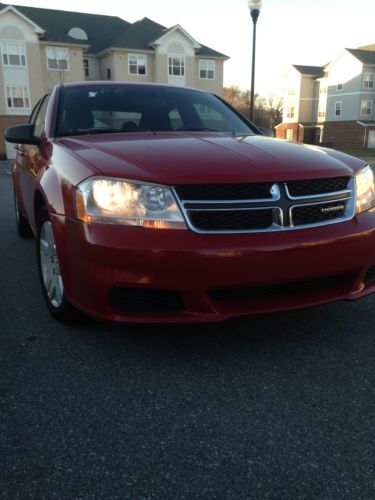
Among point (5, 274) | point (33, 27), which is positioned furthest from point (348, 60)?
point (5, 274)

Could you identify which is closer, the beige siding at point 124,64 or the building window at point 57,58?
the building window at point 57,58

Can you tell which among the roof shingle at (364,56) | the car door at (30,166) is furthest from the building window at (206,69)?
the car door at (30,166)

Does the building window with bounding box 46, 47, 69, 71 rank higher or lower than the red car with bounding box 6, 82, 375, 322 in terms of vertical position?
higher

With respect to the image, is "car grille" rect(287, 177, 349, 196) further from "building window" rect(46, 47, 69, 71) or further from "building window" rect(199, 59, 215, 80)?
"building window" rect(199, 59, 215, 80)

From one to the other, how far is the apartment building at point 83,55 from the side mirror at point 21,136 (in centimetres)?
3240

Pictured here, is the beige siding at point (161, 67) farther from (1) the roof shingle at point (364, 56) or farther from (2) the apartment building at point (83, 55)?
(1) the roof shingle at point (364, 56)

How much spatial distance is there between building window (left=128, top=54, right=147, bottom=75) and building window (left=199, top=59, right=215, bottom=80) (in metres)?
4.76

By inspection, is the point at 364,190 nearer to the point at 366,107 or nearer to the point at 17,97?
the point at 17,97

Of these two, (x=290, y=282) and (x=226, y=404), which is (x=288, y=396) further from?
(x=290, y=282)

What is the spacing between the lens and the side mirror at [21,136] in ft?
12.1

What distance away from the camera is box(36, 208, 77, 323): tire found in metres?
2.95

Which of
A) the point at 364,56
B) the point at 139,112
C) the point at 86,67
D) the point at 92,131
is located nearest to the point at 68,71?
the point at 86,67

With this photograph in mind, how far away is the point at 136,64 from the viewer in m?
38.3

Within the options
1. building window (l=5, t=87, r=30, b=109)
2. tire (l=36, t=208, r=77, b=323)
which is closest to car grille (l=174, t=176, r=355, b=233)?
tire (l=36, t=208, r=77, b=323)
